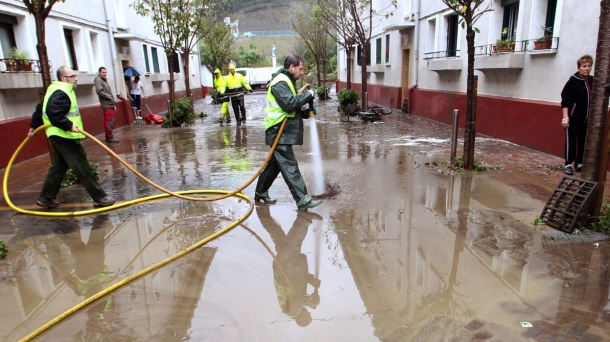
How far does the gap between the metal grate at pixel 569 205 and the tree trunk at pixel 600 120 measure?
0.11 m

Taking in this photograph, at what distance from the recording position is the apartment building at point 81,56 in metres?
7.81

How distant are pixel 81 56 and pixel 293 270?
11.0 meters

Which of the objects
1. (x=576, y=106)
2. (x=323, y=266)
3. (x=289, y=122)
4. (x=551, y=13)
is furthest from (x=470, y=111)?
(x=323, y=266)

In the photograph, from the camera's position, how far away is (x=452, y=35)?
39.2ft

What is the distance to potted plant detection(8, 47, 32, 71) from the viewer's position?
310 inches

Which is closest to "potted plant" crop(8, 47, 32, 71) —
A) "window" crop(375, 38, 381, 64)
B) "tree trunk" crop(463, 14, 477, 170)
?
"tree trunk" crop(463, 14, 477, 170)

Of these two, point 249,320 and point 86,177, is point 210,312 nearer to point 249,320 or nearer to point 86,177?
point 249,320

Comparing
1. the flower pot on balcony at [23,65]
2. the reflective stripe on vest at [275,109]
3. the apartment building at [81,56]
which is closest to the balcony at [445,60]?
the reflective stripe on vest at [275,109]

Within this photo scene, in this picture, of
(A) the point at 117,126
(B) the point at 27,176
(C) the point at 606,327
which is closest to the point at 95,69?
(A) the point at 117,126

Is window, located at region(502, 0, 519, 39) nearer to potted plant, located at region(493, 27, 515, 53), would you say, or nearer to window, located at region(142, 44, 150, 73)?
potted plant, located at region(493, 27, 515, 53)

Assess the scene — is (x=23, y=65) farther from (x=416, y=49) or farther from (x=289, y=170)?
(x=416, y=49)

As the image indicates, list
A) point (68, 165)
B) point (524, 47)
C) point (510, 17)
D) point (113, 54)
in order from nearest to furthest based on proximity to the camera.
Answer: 1. point (68, 165)
2. point (524, 47)
3. point (510, 17)
4. point (113, 54)

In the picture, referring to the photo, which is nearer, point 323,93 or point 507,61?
point 507,61

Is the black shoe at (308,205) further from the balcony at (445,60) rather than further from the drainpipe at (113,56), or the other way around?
the drainpipe at (113,56)
